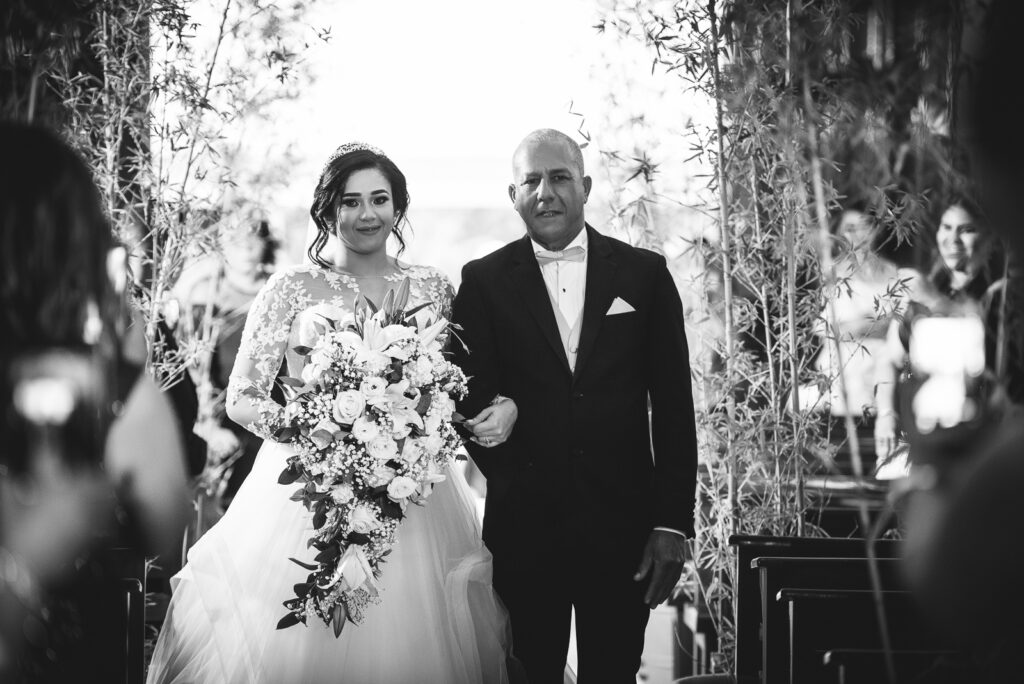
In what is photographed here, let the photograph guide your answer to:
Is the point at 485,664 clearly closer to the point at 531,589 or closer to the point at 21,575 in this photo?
the point at 531,589

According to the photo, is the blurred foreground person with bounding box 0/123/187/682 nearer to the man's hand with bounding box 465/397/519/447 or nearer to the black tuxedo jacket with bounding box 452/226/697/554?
the man's hand with bounding box 465/397/519/447

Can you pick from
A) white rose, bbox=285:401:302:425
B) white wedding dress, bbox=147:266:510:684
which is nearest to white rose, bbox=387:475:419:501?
white rose, bbox=285:401:302:425

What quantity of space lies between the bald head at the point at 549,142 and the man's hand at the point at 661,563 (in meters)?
1.16

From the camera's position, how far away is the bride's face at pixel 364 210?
334 cm

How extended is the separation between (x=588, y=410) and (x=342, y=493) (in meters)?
0.76

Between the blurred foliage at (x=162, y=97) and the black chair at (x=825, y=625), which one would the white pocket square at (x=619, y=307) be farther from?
the blurred foliage at (x=162, y=97)

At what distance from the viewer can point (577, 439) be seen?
9.49 feet

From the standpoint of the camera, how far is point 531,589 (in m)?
2.88

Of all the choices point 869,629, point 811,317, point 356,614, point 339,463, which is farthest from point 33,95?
point 811,317

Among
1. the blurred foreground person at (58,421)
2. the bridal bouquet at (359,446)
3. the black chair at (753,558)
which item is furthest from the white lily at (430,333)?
the blurred foreground person at (58,421)

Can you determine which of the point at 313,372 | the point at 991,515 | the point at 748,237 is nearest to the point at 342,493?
the point at 313,372

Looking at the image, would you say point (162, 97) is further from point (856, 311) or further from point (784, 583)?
point (856, 311)

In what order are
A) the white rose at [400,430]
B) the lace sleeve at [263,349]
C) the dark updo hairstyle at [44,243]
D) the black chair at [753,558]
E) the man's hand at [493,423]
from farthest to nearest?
the black chair at [753,558], the lace sleeve at [263,349], the man's hand at [493,423], the white rose at [400,430], the dark updo hairstyle at [44,243]

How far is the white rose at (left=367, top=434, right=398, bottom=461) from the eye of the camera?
2.62 metres
